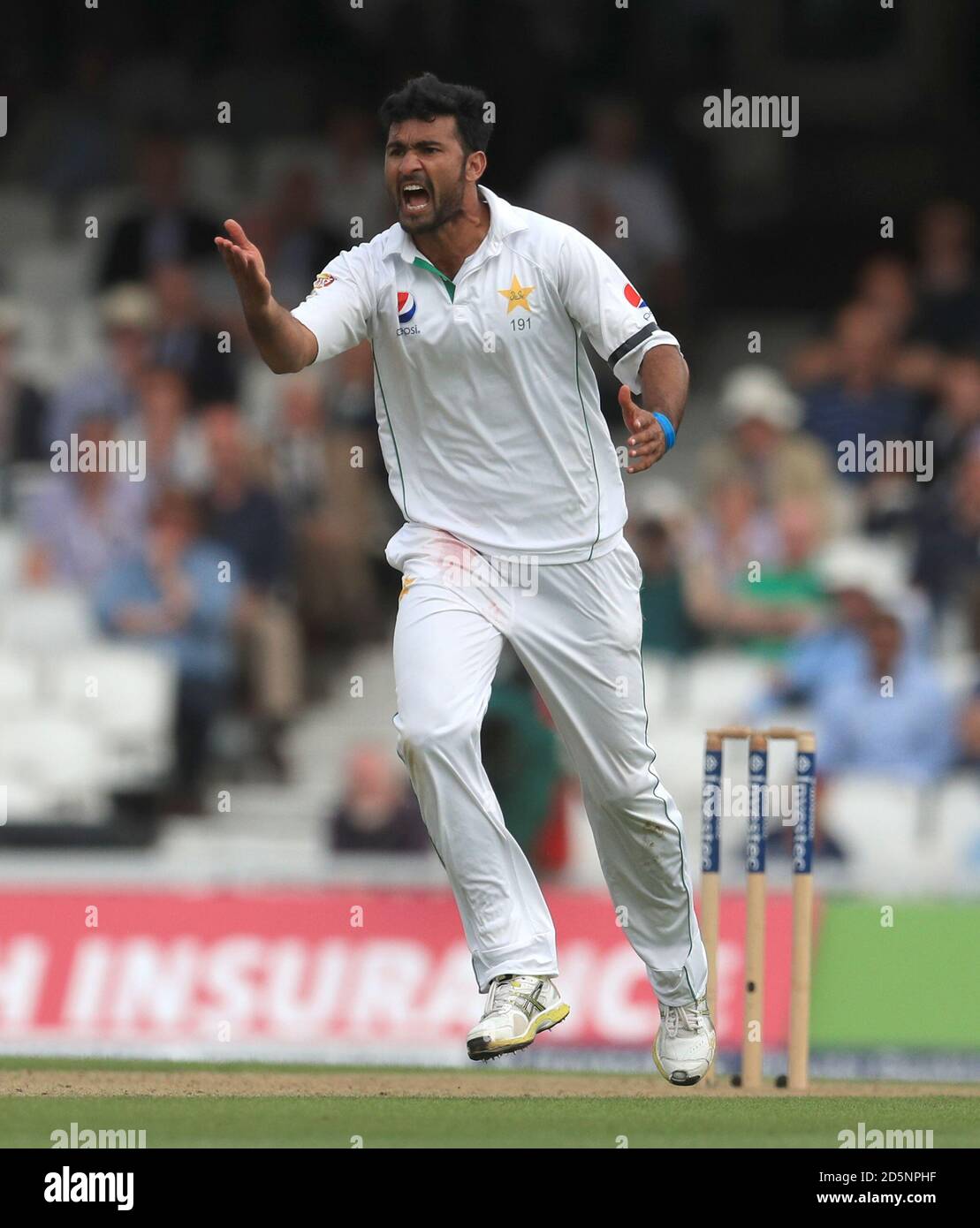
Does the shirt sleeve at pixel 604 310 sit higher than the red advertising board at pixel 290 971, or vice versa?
the shirt sleeve at pixel 604 310

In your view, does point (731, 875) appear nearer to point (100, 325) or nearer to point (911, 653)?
point (911, 653)

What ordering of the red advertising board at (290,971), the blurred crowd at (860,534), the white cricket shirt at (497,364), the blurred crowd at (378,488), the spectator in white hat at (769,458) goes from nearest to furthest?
1. the white cricket shirt at (497,364)
2. the red advertising board at (290,971)
3. the blurred crowd at (860,534)
4. the blurred crowd at (378,488)
5. the spectator in white hat at (769,458)

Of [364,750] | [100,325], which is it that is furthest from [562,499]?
[100,325]

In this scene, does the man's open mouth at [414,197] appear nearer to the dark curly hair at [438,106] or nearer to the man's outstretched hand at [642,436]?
the dark curly hair at [438,106]

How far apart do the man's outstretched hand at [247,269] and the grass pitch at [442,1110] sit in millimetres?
1977

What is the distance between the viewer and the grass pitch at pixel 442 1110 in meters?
5.79

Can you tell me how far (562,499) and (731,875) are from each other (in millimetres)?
3680

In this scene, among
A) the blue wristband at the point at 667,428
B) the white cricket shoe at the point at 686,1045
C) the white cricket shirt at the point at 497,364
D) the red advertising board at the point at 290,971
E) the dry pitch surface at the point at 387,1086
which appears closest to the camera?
the blue wristband at the point at 667,428

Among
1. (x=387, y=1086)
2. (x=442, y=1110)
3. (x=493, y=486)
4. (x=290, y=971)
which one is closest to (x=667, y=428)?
(x=493, y=486)

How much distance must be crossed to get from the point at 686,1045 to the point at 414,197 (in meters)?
2.37

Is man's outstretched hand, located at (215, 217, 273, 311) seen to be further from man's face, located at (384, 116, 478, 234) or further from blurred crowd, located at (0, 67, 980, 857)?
blurred crowd, located at (0, 67, 980, 857)

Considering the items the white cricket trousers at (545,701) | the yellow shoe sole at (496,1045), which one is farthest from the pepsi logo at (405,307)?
the yellow shoe sole at (496,1045)

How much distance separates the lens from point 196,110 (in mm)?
13984

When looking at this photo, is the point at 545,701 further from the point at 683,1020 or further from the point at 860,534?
the point at 860,534
